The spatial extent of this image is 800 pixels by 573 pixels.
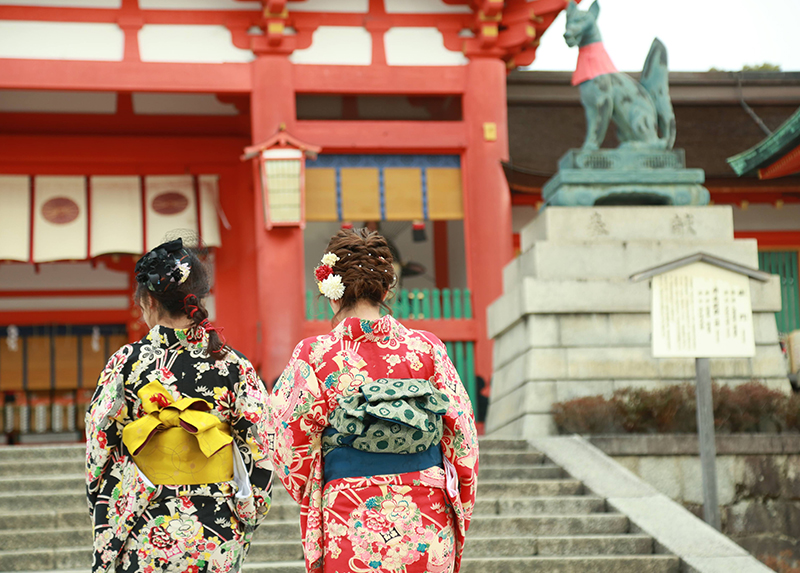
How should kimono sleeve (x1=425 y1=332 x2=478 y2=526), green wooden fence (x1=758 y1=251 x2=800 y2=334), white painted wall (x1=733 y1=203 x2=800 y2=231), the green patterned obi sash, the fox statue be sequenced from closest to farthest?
the green patterned obi sash → kimono sleeve (x1=425 y1=332 x2=478 y2=526) → the fox statue → green wooden fence (x1=758 y1=251 x2=800 y2=334) → white painted wall (x1=733 y1=203 x2=800 y2=231)

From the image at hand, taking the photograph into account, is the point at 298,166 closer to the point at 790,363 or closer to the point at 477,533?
the point at 790,363

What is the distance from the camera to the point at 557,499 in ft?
20.8

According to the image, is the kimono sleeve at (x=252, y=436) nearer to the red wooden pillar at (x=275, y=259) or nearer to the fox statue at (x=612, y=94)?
the fox statue at (x=612, y=94)

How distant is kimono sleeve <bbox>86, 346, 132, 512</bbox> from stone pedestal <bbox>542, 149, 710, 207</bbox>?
6092mm

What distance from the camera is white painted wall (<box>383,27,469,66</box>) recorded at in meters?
12.2

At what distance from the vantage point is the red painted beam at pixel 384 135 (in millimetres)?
11805

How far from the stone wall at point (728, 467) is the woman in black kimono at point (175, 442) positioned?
4450 millimetres

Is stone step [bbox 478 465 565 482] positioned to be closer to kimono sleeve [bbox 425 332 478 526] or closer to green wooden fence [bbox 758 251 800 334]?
kimono sleeve [bbox 425 332 478 526]

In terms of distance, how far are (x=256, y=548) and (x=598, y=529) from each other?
196 cm

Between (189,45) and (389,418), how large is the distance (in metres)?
9.71

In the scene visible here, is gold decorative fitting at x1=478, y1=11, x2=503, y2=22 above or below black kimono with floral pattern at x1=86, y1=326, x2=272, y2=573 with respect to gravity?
above

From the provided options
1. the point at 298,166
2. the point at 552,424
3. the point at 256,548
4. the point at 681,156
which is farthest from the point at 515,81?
the point at 256,548

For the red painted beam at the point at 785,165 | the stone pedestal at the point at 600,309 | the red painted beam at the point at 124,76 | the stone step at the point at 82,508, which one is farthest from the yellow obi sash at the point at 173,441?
the red painted beam at the point at 124,76

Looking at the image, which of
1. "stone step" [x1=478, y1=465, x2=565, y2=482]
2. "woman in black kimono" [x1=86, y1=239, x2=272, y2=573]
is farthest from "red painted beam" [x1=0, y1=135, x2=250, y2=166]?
"woman in black kimono" [x1=86, y1=239, x2=272, y2=573]
